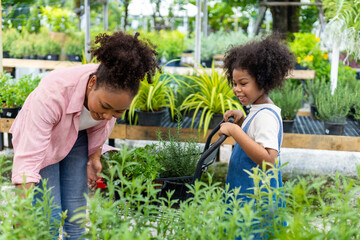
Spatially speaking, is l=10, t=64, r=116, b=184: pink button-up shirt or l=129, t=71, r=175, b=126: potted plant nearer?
l=10, t=64, r=116, b=184: pink button-up shirt

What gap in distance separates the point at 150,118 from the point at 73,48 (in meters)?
4.19

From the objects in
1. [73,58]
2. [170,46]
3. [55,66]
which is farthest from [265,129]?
[73,58]

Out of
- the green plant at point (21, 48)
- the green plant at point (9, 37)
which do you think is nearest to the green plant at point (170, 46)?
the green plant at point (21, 48)

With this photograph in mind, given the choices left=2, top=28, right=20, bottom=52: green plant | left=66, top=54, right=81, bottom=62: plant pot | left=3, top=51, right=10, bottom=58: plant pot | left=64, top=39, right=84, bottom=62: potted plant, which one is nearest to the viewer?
left=2, top=28, right=20, bottom=52: green plant

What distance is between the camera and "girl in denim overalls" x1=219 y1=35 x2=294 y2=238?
1776mm

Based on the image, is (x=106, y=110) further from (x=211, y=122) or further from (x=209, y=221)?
(x=211, y=122)

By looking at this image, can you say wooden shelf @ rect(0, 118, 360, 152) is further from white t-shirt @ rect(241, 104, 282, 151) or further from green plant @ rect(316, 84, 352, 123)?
white t-shirt @ rect(241, 104, 282, 151)

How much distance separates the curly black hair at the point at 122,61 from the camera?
157 centimetres

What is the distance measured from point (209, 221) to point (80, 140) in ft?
3.95

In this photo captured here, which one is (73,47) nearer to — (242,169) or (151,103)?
(151,103)

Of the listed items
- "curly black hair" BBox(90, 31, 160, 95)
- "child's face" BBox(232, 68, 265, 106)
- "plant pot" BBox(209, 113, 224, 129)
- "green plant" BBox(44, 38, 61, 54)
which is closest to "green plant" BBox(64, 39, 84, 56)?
"green plant" BBox(44, 38, 61, 54)

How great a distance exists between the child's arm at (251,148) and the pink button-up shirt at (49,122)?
2.09ft

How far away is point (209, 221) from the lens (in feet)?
3.17

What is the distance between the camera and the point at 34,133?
5.19 feet
